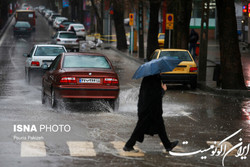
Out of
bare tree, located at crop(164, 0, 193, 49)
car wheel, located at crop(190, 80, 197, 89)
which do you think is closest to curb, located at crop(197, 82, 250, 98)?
car wheel, located at crop(190, 80, 197, 89)

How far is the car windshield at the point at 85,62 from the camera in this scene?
16083 millimetres

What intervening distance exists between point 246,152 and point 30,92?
Answer: 10.9 metres

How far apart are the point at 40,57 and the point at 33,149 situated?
43.6 feet

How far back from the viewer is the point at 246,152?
10.6 metres

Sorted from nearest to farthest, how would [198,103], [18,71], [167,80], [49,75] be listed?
1. [49,75]
2. [198,103]
3. [167,80]
4. [18,71]

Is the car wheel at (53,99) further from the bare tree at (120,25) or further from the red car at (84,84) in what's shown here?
the bare tree at (120,25)

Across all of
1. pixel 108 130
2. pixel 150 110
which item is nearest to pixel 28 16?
pixel 108 130

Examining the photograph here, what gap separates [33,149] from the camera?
34.4 feet

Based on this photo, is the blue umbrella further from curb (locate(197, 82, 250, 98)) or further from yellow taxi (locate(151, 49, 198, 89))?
yellow taxi (locate(151, 49, 198, 89))

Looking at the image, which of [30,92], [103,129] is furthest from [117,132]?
[30,92]

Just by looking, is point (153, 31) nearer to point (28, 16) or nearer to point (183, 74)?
point (183, 74)

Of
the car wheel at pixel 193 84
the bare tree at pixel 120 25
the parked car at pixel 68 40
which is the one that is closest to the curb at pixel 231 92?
the car wheel at pixel 193 84

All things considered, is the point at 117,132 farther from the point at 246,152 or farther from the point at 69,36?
the point at 69,36

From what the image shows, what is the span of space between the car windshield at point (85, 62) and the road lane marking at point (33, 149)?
517 cm
